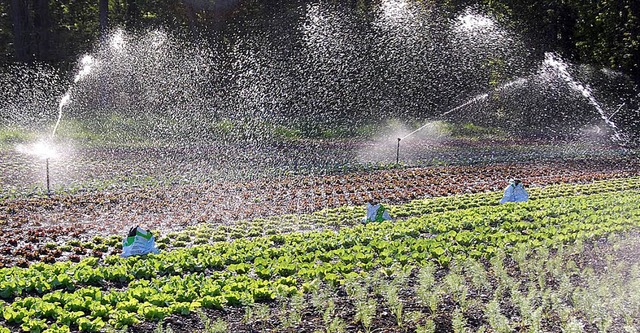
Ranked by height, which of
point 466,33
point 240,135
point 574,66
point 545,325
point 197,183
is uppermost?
point 466,33

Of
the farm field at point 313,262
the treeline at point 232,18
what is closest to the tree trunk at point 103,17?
the treeline at point 232,18

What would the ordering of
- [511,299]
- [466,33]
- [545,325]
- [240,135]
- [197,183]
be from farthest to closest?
[466,33], [240,135], [197,183], [511,299], [545,325]

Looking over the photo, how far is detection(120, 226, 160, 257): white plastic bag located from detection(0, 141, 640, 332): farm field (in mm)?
274

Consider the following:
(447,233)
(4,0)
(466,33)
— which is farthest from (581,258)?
(4,0)

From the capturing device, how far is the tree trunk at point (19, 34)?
3753 cm

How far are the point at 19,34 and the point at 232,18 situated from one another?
11.5 metres

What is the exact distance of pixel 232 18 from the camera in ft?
136

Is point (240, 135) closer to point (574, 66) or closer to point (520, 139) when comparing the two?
point (520, 139)

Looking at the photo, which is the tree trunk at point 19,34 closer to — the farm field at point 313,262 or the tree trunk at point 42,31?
the tree trunk at point 42,31

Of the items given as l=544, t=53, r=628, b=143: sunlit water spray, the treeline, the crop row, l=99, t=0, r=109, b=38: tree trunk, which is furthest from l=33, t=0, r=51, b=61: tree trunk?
the crop row

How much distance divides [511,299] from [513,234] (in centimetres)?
342

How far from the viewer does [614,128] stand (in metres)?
40.5

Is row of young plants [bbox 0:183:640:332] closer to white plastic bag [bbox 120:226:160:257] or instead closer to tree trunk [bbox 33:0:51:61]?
white plastic bag [bbox 120:226:160:257]

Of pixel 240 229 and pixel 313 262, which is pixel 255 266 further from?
pixel 240 229
